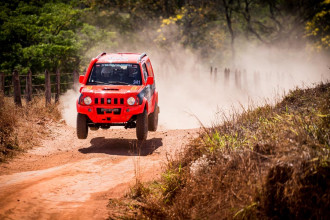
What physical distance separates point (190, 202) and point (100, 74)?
5.88 metres

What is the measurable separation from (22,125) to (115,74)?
116 inches

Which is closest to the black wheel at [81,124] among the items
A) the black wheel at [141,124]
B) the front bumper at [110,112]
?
the front bumper at [110,112]

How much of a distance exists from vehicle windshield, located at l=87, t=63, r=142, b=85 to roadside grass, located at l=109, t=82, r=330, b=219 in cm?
385

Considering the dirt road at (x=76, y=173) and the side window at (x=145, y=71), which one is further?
the side window at (x=145, y=71)

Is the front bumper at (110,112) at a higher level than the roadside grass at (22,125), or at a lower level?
higher

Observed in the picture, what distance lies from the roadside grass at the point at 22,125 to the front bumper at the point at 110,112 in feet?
6.25

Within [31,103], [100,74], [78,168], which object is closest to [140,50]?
[31,103]

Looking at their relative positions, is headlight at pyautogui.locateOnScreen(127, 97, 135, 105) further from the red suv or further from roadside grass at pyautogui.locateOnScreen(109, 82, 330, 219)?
roadside grass at pyautogui.locateOnScreen(109, 82, 330, 219)

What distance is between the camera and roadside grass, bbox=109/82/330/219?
4668 millimetres

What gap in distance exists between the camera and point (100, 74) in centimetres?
1067

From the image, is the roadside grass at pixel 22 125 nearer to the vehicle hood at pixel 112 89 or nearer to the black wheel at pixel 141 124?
the vehicle hood at pixel 112 89

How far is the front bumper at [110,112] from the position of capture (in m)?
9.74

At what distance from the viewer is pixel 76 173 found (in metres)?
7.89

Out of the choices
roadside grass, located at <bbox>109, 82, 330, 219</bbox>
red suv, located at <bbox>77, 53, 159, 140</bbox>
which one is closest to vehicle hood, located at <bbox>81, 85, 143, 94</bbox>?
red suv, located at <bbox>77, 53, 159, 140</bbox>
